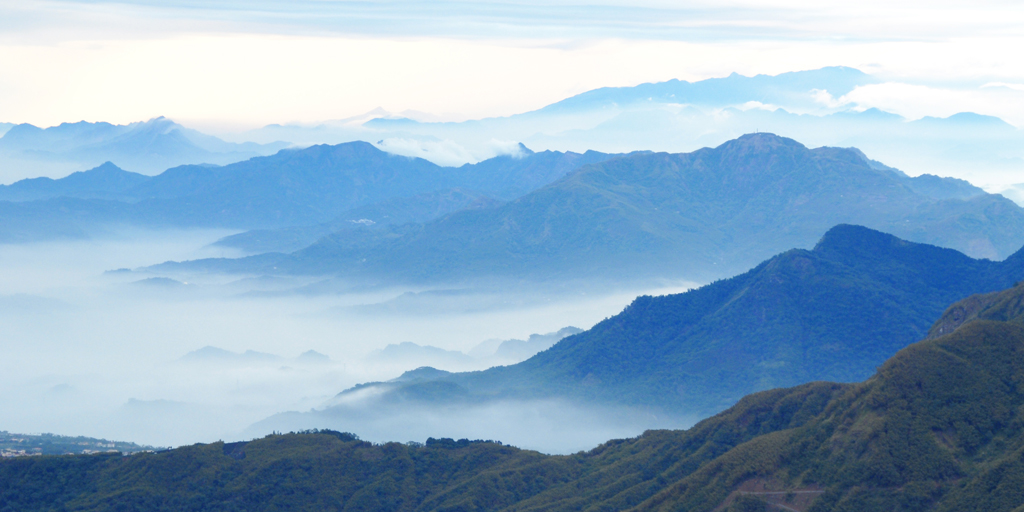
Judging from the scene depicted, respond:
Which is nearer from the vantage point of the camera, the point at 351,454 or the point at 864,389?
the point at 864,389

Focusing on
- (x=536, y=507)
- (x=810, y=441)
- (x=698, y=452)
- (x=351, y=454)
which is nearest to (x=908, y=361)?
(x=810, y=441)

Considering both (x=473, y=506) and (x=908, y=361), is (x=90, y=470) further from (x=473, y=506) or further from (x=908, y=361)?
(x=908, y=361)

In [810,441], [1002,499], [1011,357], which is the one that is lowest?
[1002,499]

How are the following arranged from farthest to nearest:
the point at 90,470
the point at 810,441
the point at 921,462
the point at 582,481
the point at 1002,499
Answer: the point at 90,470
the point at 582,481
the point at 810,441
the point at 921,462
the point at 1002,499

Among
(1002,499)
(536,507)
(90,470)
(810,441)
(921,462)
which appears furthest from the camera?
(90,470)

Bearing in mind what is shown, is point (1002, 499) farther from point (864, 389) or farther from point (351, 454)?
point (351, 454)

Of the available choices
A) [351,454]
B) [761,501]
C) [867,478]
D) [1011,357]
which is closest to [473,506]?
[351,454]

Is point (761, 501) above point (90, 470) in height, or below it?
below
